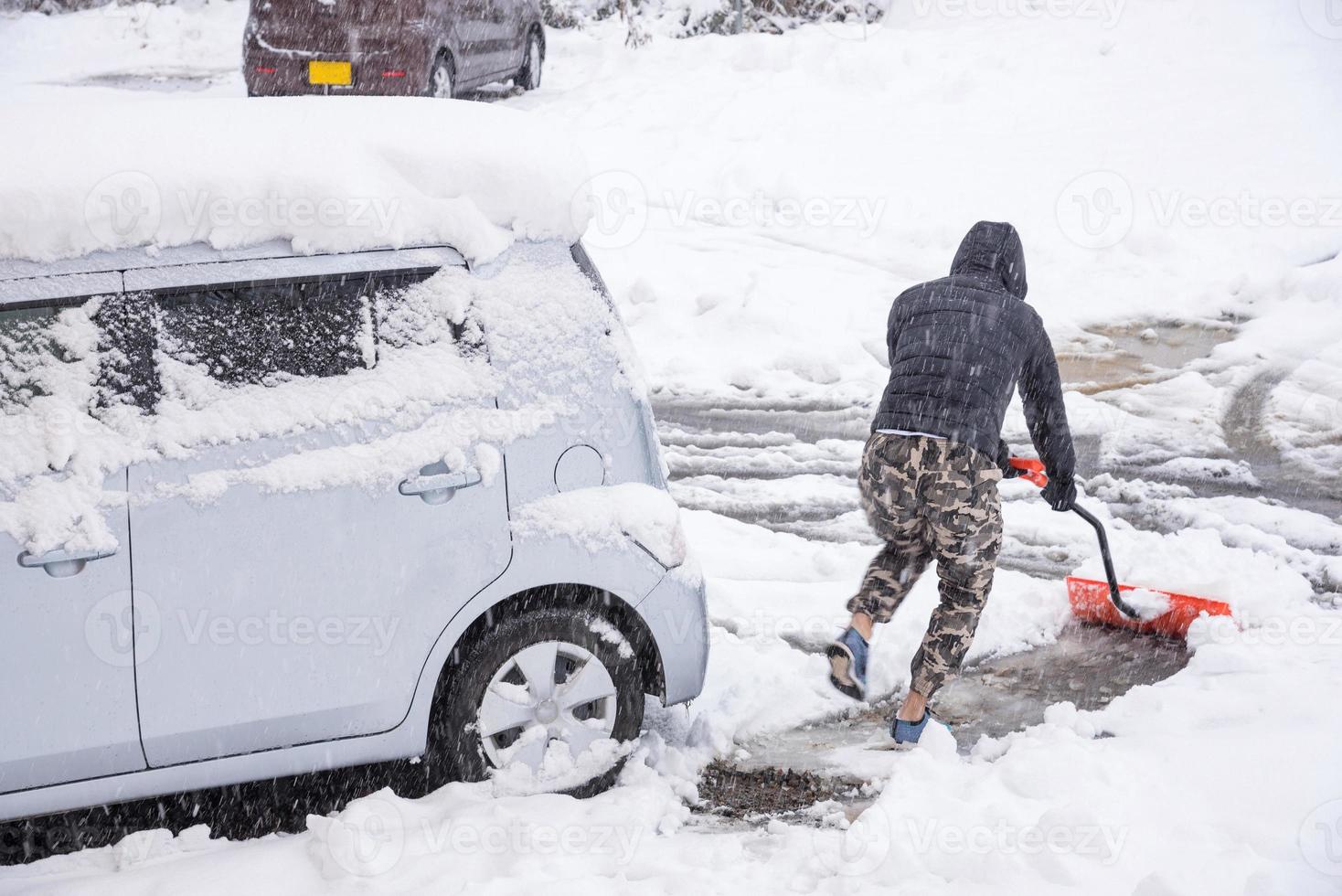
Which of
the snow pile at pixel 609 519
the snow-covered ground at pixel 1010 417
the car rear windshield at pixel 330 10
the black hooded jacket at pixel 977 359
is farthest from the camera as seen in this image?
the car rear windshield at pixel 330 10

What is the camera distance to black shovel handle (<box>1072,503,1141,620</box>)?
4.40 metres

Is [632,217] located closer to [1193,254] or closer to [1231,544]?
[1193,254]

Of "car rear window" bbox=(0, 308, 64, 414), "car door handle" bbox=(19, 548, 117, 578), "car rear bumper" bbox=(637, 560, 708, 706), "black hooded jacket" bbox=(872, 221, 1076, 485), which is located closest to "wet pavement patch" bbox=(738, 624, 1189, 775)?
"car rear bumper" bbox=(637, 560, 708, 706)

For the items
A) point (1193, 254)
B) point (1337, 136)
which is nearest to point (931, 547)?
point (1193, 254)

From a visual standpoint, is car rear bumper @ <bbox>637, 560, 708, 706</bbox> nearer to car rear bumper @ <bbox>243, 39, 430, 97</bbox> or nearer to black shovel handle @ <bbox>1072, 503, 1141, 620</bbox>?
black shovel handle @ <bbox>1072, 503, 1141, 620</bbox>

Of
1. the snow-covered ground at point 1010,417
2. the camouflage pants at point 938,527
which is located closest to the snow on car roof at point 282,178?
the snow-covered ground at point 1010,417

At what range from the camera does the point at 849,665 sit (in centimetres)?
402

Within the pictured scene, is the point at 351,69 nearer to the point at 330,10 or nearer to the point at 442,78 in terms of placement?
the point at 330,10

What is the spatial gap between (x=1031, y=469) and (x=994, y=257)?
79 cm

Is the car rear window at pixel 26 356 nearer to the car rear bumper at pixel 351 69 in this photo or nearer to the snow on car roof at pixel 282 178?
the snow on car roof at pixel 282 178

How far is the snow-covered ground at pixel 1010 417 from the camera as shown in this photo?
308cm

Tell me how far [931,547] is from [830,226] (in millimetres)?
7970

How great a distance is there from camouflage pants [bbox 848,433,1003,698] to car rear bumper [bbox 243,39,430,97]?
328 inches

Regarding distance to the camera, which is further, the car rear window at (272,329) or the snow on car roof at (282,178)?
the car rear window at (272,329)
